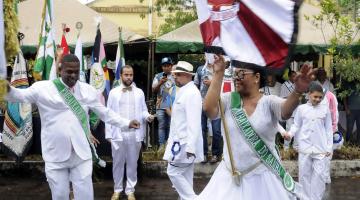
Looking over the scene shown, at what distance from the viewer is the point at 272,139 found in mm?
5719

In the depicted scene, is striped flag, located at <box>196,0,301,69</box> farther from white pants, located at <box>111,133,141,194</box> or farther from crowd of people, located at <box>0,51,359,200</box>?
white pants, located at <box>111,133,141,194</box>

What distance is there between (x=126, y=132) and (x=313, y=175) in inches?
117

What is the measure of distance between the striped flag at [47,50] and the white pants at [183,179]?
296 centimetres

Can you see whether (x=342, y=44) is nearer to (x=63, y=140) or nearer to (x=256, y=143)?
(x=63, y=140)

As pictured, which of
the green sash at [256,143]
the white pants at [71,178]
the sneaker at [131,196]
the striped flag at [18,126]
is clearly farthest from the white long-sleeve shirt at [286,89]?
the green sash at [256,143]

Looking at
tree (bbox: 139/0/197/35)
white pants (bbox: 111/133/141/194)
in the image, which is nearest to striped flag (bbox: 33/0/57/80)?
white pants (bbox: 111/133/141/194)

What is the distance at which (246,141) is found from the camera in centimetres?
562

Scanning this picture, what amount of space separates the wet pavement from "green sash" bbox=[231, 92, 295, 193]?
16.1 ft

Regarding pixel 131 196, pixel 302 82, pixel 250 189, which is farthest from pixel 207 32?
pixel 131 196

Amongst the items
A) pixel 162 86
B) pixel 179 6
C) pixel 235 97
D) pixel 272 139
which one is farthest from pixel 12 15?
pixel 179 6

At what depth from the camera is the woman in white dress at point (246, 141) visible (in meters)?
5.55

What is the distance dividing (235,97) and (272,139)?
48 centimetres

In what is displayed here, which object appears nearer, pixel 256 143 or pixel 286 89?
pixel 256 143

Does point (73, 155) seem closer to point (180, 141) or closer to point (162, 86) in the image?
point (180, 141)
